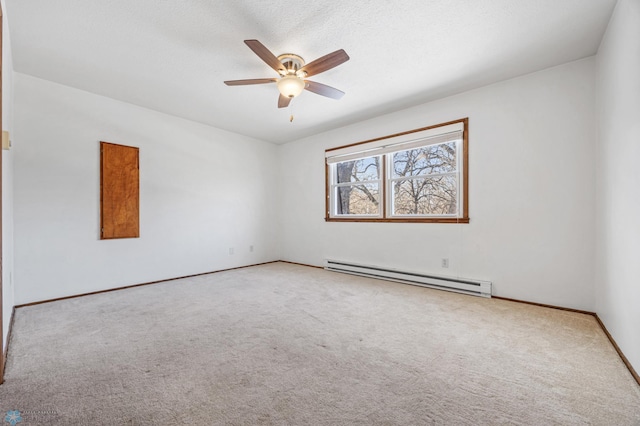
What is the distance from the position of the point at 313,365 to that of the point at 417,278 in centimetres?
250

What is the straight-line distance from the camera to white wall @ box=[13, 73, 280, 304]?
3.15 metres

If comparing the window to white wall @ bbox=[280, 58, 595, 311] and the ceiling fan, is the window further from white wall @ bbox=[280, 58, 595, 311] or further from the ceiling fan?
the ceiling fan

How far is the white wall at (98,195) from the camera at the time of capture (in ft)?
10.3

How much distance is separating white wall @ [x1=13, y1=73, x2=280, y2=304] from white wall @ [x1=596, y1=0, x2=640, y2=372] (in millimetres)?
4974

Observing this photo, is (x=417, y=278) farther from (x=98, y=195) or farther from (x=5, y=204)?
(x=98, y=195)

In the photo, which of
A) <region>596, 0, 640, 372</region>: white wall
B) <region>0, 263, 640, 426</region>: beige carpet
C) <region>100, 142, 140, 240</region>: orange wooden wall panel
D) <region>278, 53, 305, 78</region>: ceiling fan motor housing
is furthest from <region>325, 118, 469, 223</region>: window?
<region>100, 142, 140, 240</region>: orange wooden wall panel

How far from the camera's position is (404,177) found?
4203 millimetres

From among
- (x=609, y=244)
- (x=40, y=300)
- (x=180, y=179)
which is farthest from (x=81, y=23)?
(x=609, y=244)

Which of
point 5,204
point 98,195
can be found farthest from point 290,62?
point 98,195

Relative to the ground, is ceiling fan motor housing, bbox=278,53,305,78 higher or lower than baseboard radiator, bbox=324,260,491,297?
higher

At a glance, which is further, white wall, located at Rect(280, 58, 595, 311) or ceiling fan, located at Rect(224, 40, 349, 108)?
white wall, located at Rect(280, 58, 595, 311)

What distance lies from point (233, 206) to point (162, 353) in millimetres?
3449

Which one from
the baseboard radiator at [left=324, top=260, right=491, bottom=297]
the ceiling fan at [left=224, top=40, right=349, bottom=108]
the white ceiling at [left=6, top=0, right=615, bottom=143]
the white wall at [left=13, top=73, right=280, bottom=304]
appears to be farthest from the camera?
the baseboard radiator at [left=324, top=260, right=491, bottom=297]

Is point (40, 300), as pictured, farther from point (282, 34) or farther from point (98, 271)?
point (282, 34)
